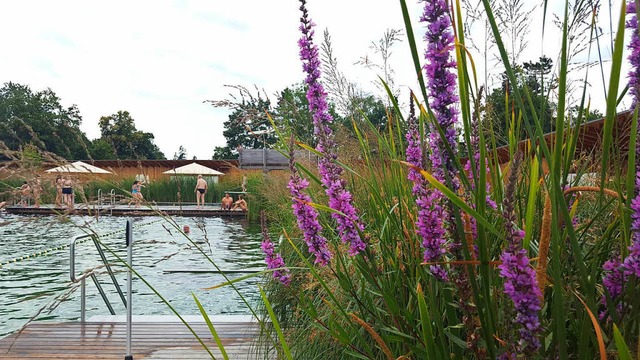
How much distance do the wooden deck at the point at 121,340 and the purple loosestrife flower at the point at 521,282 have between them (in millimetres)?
3358

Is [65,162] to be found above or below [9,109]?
below

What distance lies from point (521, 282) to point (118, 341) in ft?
14.6

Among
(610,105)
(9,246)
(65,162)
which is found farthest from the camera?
(9,246)

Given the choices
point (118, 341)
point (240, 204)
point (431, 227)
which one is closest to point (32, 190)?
point (431, 227)

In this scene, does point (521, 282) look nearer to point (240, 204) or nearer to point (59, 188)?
point (59, 188)

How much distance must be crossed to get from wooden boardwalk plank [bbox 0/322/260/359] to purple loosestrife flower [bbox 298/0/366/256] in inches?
107

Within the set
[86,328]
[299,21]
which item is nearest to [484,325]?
[299,21]

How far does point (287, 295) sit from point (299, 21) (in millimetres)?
2455

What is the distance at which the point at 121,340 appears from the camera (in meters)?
4.73

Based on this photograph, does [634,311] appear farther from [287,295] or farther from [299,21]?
[287,295]

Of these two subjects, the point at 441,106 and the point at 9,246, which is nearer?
the point at 441,106

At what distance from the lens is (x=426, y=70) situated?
3.47 ft

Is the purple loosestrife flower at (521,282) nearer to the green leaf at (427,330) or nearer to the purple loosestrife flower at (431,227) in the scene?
the green leaf at (427,330)

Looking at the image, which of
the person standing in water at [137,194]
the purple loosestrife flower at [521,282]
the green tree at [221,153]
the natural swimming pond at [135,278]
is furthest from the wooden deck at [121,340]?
the green tree at [221,153]
